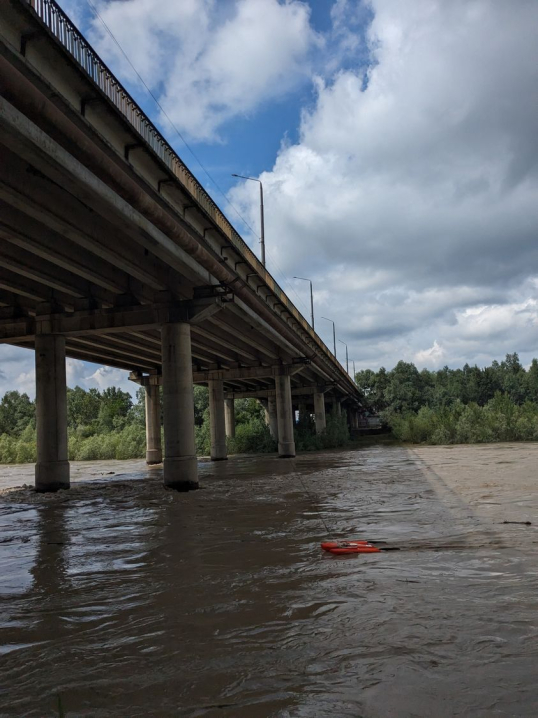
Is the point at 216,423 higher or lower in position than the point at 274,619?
higher

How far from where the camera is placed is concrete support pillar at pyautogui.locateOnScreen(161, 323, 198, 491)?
20344 millimetres

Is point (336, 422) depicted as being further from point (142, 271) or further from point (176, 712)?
point (176, 712)

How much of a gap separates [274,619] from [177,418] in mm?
15319

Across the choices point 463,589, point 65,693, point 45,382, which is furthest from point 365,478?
point 65,693

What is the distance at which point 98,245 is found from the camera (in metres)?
15.8

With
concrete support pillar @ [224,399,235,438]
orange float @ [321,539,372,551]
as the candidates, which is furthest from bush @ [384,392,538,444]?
orange float @ [321,539,372,551]

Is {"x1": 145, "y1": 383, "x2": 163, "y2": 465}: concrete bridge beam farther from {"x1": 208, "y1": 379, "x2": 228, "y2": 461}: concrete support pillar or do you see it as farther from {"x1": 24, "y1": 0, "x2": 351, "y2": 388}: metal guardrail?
{"x1": 24, "y1": 0, "x2": 351, "y2": 388}: metal guardrail

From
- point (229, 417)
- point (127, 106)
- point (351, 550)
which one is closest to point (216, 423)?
point (229, 417)

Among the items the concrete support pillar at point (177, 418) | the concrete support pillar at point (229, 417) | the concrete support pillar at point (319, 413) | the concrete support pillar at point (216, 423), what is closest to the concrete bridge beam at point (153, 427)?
the concrete support pillar at point (216, 423)

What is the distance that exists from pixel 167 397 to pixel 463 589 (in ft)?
51.3

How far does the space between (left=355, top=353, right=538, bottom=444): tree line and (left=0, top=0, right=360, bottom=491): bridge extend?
22132mm

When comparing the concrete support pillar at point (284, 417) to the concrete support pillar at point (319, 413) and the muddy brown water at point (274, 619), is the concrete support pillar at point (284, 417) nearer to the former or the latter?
the concrete support pillar at point (319, 413)

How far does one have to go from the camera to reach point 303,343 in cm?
3822

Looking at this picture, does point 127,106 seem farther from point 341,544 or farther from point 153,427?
point 153,427
